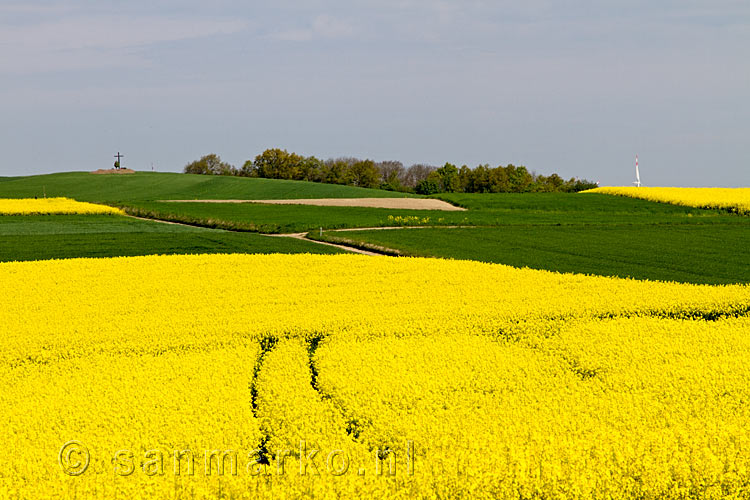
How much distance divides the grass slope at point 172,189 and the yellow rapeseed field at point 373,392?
7705 cm

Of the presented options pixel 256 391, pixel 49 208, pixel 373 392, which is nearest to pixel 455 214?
pixel 49 208

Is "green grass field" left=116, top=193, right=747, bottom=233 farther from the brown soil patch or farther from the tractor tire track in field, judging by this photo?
the brown soil patch

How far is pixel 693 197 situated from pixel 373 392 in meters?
72.5

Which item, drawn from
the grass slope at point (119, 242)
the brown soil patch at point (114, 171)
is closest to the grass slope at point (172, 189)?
the brown soil patch at point (114, 171)

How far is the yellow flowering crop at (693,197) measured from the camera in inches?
2677

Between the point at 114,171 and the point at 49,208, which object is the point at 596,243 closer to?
the point at 49,208

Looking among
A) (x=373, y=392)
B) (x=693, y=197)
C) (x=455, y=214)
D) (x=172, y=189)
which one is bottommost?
(x=373, y=392)

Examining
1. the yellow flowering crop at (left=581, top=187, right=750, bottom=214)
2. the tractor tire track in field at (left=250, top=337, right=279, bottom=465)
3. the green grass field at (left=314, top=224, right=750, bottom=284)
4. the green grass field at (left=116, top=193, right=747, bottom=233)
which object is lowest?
the tractor tire track in field at (left=250, top=337, right=279, bottom=465)

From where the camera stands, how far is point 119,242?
37.9m

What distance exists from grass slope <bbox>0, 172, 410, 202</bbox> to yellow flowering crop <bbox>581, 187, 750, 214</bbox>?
2900 cm

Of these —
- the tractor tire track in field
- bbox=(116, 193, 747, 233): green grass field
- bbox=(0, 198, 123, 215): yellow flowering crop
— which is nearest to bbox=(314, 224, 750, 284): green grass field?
bbox=(116, 193, 747, 233): green grass field

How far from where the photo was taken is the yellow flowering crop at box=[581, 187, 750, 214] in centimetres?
6800

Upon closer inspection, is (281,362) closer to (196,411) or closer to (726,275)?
(196,411)

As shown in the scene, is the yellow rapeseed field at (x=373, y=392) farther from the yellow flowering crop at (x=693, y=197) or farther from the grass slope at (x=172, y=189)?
the grass slope at (x=172, y=189)
